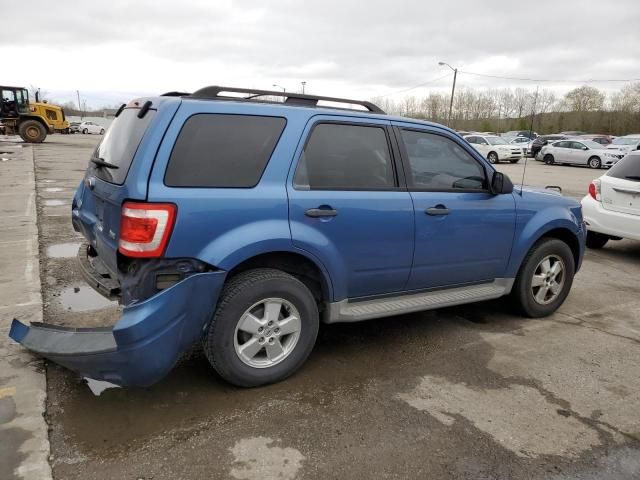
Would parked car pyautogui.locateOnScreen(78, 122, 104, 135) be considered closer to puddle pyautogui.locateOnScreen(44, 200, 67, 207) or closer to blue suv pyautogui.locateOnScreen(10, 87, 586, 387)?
puddle pyautogui.locateOnScreen(44, 200, 67, 207)

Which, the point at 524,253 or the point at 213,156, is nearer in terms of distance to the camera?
the point at 213,156

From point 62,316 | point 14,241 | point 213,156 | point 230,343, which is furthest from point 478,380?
point 14,241

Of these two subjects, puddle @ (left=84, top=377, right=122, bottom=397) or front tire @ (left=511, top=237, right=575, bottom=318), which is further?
front tire @ (left=511, top=237, right=575, bottom=318)

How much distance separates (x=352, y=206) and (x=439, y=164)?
101 cm

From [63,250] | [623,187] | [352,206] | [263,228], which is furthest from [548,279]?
[63,250]

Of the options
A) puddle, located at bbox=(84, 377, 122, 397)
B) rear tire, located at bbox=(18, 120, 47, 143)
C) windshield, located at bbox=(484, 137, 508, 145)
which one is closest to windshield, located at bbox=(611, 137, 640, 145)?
windshield, located at bbox=(484, 137, 508, 145)

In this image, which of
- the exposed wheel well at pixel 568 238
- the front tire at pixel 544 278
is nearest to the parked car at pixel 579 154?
the exposed wheel well at pixel 568 238

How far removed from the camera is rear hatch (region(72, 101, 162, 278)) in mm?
2996

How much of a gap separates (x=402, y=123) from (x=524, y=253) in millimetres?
1639

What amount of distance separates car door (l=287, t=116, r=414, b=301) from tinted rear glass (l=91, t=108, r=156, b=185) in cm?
96

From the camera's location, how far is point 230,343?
311 cm

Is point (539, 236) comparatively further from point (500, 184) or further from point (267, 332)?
point (267, 332)

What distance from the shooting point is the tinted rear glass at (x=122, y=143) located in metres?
3.06

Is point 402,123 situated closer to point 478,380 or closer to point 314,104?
point 314,104
